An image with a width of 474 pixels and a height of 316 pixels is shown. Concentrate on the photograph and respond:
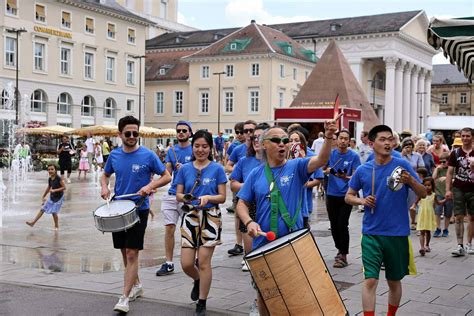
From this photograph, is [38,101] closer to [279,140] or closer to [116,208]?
[116,208]

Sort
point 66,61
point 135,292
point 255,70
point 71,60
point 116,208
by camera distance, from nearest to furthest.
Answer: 1. point 116,208
2. point 135,292
3. point 66,61
4. point 71,60
5. point 255,70

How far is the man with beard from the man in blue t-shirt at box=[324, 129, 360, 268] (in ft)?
6.23

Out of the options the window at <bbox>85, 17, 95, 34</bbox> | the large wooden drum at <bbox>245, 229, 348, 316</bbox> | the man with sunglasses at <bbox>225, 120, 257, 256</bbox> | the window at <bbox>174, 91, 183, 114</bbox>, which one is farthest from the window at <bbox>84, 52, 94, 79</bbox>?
the large wooden drum at <bbox>245, 229, 348, 316</bbox>

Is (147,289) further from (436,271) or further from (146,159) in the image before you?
(436,271)

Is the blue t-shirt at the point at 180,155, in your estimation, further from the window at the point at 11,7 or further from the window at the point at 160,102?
the window at the point at 160,102

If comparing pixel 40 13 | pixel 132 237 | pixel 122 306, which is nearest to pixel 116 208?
pixel 132 237

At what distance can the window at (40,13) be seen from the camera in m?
51.0

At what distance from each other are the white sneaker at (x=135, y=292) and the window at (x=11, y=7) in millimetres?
46134

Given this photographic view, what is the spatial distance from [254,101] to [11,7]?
25.6m

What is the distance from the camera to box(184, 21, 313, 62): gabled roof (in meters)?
64.8

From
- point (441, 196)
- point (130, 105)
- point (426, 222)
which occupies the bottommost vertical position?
point (426, 222)

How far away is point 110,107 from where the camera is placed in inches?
2352

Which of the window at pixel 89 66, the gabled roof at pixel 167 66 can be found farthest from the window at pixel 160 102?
the window at pixel 89 66

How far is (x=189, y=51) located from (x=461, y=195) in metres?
73.0
